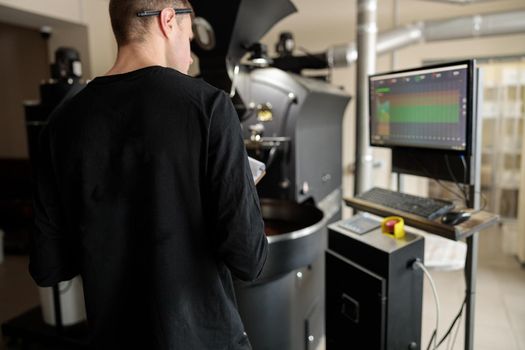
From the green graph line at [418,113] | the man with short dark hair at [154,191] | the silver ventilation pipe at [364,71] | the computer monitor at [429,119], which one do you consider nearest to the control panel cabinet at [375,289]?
the computer monitor at [429,119]

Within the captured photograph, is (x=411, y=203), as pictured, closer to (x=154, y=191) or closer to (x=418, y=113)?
(x=418, y=113)

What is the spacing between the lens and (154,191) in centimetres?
90

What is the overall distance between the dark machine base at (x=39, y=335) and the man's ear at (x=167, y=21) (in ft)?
6.54

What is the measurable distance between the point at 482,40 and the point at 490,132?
1181 mm

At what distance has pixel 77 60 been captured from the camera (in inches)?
96.3

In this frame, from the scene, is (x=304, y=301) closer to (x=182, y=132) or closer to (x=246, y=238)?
(x=246, y=238)

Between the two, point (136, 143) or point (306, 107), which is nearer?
point (136, 143)

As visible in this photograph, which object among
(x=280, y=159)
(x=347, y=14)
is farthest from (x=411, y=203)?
(x=347, y=14)

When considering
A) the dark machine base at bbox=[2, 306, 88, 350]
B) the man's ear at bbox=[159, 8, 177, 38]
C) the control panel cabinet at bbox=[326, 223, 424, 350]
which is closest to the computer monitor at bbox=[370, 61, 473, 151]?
the control panel cabinet at bbox=[326, 223, 424, 350]

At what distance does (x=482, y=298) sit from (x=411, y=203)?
1.90 metres

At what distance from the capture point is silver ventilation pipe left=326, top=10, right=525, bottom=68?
337 cm

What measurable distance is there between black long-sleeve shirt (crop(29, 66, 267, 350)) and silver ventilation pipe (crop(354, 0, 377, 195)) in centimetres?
189

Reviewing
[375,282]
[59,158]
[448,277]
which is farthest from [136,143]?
[448,277]

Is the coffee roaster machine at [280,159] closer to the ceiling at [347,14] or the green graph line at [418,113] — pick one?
the green graph line at [418,113]
